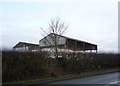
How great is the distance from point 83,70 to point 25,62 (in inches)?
325

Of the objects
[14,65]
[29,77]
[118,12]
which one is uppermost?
[118,12]

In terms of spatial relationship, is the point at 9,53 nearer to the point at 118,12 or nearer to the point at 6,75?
the point at 6,75

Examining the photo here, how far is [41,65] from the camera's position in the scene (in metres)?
15.9

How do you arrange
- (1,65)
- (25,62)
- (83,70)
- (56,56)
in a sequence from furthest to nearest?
(83,70)
(56,56)
(25,62)
(1,65)

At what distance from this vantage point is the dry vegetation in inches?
528

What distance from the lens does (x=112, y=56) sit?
26.1 m

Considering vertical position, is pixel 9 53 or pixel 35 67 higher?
pixel 9 53

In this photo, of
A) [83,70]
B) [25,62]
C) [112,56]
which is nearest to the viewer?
[25,62]

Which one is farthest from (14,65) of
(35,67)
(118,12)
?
(118,12)

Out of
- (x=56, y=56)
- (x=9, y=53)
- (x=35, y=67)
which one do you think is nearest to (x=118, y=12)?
(x=56, y=56)

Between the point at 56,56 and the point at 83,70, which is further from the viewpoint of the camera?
the point at 83,70

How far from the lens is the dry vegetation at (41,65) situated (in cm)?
1342

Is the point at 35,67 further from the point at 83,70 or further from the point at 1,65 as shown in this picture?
the point at 83,70

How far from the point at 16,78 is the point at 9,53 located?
2152mm
